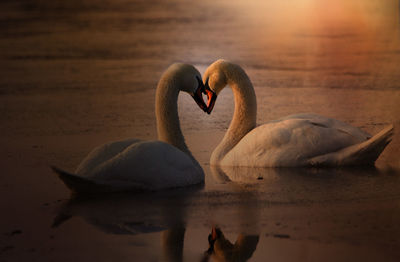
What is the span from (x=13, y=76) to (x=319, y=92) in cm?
563

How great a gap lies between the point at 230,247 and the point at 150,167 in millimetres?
1676

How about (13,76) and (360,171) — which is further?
(13,76)

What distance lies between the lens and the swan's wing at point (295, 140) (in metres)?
8.43

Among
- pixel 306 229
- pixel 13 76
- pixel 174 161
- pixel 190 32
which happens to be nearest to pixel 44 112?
pixel 13 76

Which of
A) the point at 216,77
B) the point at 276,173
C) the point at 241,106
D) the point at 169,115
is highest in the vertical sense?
the point at 216,77

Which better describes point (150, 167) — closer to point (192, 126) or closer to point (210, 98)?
point (210, 98)

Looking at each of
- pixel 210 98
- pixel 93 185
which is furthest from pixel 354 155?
→ pixel 93 185

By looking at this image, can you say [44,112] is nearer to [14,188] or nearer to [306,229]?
[14,188]

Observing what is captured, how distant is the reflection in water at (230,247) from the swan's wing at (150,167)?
1238mm

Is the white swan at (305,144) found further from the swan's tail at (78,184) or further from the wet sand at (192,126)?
the swan's tail at (78,184)

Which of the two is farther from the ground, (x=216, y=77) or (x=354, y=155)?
(x=216, y=77)

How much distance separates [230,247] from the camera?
6.02 meters

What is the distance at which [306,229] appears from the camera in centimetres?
636

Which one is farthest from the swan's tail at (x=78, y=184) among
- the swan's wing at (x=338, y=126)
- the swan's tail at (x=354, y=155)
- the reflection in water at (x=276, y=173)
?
the swan's wing at (x=338, y=126)
